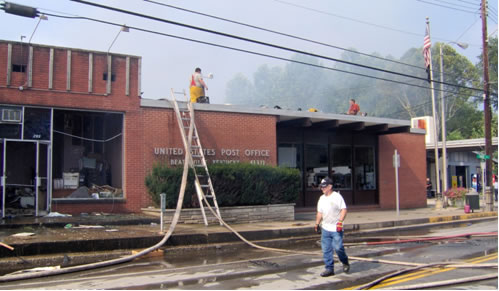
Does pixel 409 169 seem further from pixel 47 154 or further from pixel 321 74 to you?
pixel 321 74

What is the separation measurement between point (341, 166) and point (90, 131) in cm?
1218

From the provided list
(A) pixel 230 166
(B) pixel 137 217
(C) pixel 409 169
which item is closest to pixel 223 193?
(A) pixel 230 166

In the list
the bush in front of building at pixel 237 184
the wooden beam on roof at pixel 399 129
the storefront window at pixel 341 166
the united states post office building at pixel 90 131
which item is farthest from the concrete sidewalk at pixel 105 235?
the wooden beam on roof at pixel 399 129

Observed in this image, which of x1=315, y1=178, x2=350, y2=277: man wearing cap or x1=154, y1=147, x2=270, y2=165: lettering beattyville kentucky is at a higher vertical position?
x1=154, y1=147, x2=270, y2=165: lettering beattyville kentucky

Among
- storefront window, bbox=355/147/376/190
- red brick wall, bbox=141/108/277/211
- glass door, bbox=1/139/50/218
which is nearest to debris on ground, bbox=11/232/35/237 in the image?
glass door, bbox=1/139/50/218

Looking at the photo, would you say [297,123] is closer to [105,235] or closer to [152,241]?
[152,241]

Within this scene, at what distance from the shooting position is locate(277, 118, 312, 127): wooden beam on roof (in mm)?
20000

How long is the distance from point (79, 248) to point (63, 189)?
5.31 m

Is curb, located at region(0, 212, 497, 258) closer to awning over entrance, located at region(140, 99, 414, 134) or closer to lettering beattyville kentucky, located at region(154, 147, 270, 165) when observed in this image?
lettering beattyville kentucky, located at region(154, 147, 270, 165)

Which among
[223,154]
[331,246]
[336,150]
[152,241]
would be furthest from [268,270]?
[336,150]

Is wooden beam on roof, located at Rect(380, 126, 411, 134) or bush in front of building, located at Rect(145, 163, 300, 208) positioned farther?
wooden beam on roof, located at Rect(380, 126, 411, 134)

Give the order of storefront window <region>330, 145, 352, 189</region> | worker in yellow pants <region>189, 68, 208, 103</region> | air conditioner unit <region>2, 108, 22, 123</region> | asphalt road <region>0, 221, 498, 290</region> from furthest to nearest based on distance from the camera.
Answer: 1. storefront window <region>330, 145, 352, 189</region>
2. worker in yellow pants <region>189, 68, 208, 103</region>
3. air conditioner unit <region>2, 108, 22, 123</region>
4. asphalt road <region>0, 221, 498, 290</region>

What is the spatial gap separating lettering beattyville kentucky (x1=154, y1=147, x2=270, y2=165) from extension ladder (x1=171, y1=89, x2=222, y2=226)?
1.25 feet

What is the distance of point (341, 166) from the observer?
75.6 ft
